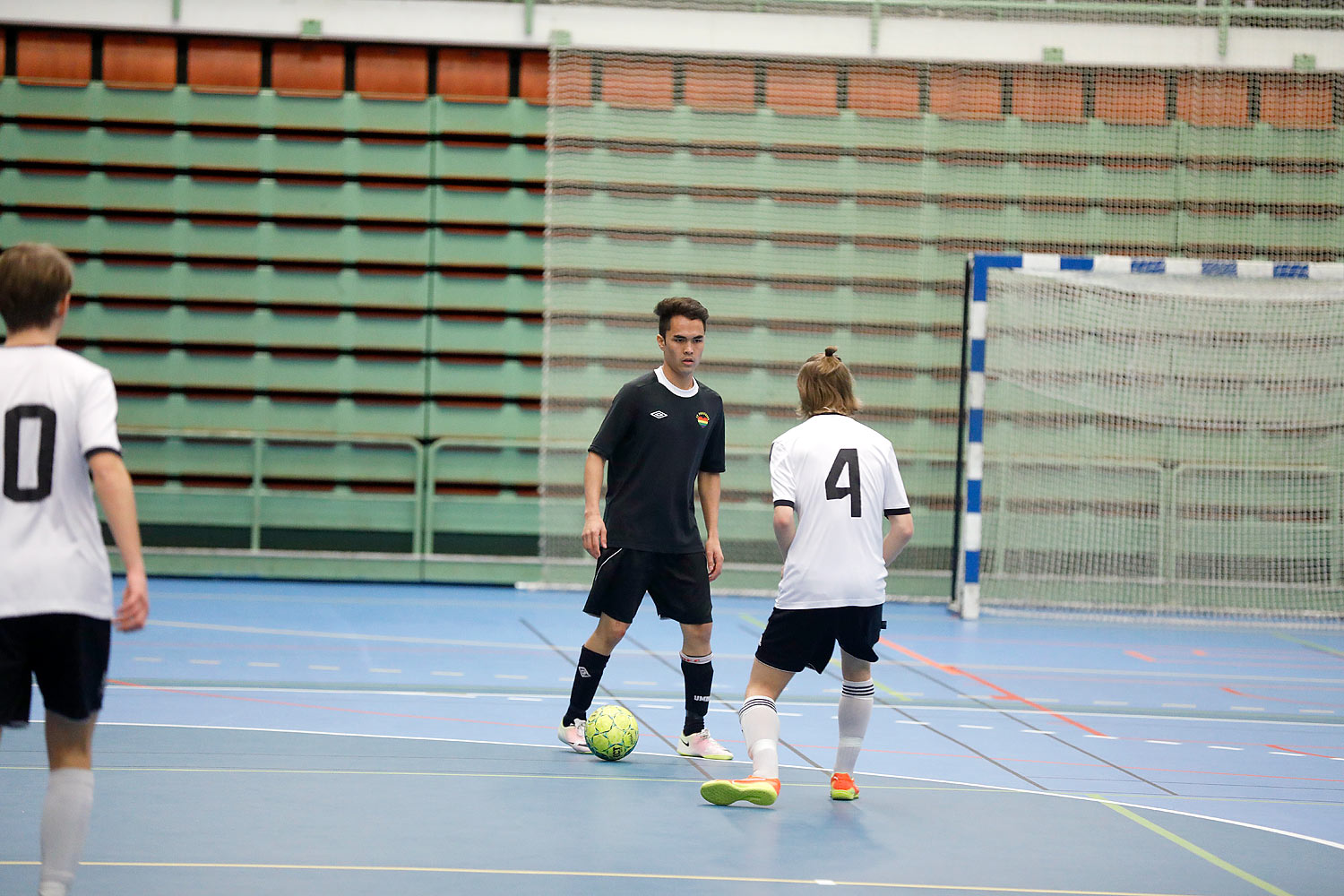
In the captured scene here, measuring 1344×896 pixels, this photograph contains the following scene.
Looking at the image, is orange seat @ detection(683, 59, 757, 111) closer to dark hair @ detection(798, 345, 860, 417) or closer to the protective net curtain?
the protective net curtain

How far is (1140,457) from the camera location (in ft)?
37.2

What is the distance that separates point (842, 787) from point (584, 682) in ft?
3.98

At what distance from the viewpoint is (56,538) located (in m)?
3.13

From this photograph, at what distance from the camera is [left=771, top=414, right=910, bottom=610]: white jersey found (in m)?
4.54

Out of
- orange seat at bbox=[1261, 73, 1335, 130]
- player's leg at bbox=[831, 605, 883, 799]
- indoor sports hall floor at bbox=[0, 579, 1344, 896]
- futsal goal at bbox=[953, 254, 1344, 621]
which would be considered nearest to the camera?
indoor sports hall floor at bbox=[0, 579, 1344, 896]

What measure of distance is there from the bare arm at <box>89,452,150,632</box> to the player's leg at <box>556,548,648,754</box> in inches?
90.0

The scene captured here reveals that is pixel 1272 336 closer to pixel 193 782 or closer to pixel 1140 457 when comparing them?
pixel 1140 457

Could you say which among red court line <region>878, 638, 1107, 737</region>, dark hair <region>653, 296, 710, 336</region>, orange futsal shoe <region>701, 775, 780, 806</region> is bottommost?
red court line <region>878, 638, 1107, 737</region>

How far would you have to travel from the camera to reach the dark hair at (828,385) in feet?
15.5

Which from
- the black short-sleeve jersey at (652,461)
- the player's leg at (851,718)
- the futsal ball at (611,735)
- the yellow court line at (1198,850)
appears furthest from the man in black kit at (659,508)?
the yellow court line at (1198,850)

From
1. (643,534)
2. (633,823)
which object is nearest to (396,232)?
(643,534)

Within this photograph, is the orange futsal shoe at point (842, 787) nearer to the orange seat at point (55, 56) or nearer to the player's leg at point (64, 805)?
the player's leg at point (64, 805)

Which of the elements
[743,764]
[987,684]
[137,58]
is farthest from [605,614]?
[137,58]

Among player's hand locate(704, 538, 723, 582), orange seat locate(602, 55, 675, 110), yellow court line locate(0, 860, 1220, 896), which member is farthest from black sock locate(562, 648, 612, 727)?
orange seat locate(602, 55, 675, 110)
